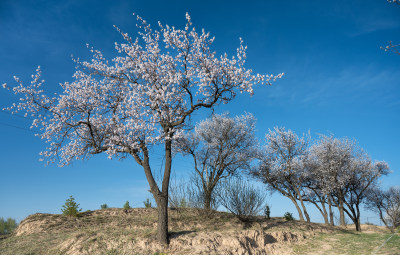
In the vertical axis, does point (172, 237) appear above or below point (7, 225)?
below

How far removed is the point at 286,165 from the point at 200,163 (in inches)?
323

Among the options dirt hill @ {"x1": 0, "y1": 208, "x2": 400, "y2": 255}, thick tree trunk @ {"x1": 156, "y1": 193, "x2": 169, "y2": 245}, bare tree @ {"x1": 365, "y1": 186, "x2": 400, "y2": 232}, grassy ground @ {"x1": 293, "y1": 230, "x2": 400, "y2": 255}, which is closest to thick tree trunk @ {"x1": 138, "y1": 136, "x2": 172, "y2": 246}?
thick tree trunk @ {"x1": 156, "y1": 193, "x2": 169, "y2": 245}

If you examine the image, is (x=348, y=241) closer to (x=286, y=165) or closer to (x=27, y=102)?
(x=286, y=165)

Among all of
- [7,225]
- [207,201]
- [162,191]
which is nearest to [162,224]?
[162,191]

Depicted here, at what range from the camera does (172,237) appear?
1302 cm

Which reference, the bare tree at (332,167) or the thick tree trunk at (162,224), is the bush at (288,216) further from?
the thick tree trunk at (162,224)

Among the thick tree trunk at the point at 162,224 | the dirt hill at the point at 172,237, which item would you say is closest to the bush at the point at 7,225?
the dirt hill at the point at 172,237

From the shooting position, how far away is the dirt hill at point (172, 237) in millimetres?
12375

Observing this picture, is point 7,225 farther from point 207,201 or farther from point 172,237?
point 172,237

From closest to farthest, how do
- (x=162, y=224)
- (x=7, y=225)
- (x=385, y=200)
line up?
(x=162, y=224) < (x=7, y=225) < (x=385, y=200)

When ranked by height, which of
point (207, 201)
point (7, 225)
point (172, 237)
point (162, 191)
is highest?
point (162, 191)

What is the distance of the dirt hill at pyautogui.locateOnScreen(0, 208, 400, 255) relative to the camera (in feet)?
40.6

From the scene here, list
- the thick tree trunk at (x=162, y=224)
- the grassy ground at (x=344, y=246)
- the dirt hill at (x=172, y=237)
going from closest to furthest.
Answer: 1. the dirt hill at (x=172, y=237)
2. the thick tree trunk at (x=162, y=224)
3. the grassy ground at (x=344, y=246)

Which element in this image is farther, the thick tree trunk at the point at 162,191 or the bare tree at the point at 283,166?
the bare tree at the point at 283,166
